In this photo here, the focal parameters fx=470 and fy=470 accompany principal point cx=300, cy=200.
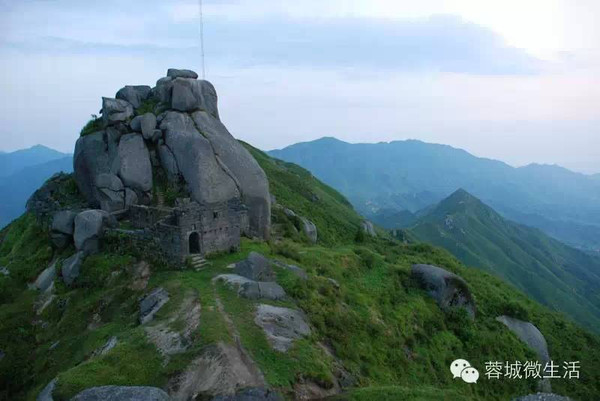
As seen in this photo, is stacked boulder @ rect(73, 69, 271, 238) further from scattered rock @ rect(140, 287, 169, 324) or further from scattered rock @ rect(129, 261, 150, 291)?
scattered rock @ rect(140, 287, 169, 324)

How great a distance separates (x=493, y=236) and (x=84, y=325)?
157 m

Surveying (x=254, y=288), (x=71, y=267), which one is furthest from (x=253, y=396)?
(x=71, y=267)

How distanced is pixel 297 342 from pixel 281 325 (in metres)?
1.33

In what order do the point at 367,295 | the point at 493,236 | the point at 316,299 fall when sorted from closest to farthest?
1. the point at 316,299
2. the point at 367,295
3. the point at 493,236

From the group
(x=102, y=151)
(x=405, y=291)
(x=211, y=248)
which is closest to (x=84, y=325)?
(x=211, y=248)

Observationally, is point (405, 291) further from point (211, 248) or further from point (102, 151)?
point (102, 151)

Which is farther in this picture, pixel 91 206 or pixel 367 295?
pixel 91 206

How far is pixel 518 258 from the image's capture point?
14725 cm

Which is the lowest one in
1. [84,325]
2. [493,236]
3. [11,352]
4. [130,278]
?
[493,236]

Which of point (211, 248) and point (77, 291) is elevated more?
point (211, 248)

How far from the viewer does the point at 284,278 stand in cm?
2722

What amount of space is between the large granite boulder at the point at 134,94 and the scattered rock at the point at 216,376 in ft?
95.0

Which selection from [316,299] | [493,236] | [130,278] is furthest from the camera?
[493,236]

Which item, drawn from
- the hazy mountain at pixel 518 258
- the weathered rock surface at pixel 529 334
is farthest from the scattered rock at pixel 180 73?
the hazy mountain at pixel 518 258
